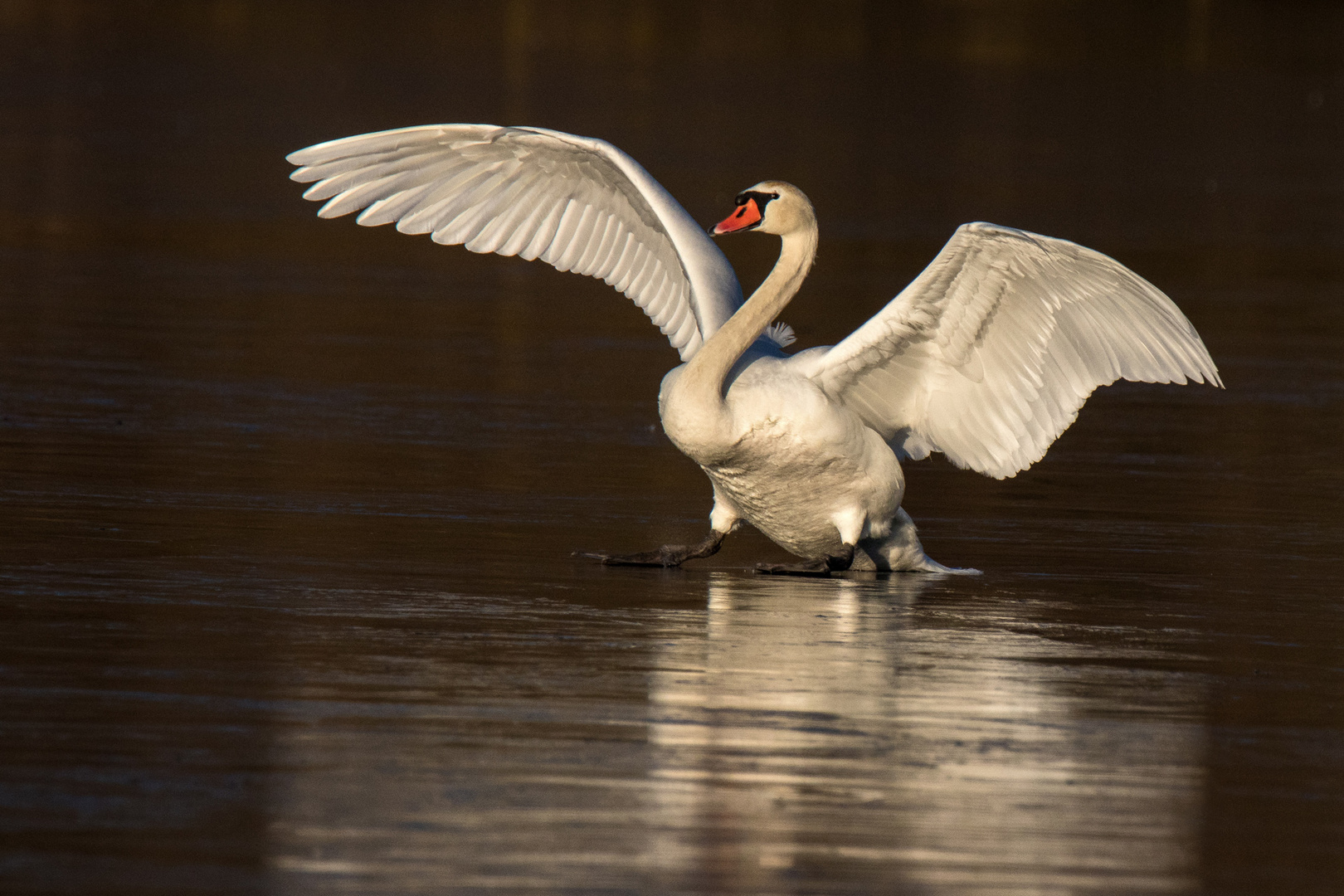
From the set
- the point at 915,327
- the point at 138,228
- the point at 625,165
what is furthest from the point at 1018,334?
the point at 138,228

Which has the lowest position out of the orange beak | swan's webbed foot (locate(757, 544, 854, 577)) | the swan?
swan's webbed foot (locate(757, 544, 854, 577))

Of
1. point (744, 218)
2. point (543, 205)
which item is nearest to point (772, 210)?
point (744, 218)

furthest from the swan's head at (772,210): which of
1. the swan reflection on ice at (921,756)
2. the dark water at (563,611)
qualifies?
the swan reflection on ice at (921,756)

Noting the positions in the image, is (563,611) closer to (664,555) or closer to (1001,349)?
(664,555)

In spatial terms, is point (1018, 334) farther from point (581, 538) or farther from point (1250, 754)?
point (1250, 754)

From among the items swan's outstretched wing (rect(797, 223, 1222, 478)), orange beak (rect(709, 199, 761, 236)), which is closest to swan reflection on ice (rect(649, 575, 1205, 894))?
swan's outstretched wing (rect(797, 223, 1222, 478))

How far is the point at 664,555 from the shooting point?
8641mm

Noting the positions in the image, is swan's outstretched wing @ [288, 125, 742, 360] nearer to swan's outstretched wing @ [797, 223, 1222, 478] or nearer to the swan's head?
the swan's head

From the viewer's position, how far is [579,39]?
5347 cm

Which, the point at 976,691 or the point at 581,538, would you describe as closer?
the point at 976,691

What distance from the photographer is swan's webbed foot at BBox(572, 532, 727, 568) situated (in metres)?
8.52

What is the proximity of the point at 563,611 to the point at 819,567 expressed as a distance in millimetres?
1520

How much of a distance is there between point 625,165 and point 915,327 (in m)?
1.59

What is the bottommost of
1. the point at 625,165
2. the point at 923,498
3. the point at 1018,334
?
the point at 923,498
